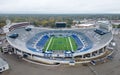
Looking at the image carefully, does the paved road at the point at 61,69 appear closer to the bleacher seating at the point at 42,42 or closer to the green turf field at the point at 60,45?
the green turf field at the point at 60,45

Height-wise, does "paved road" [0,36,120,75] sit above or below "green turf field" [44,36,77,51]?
below

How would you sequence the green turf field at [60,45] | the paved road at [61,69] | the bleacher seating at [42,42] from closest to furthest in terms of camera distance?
the paved road at [61,69]
the green turf field at [60,45]
the bleacher seating at [42,42]

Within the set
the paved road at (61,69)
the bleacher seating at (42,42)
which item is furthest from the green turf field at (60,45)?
the paved road at (61,69)

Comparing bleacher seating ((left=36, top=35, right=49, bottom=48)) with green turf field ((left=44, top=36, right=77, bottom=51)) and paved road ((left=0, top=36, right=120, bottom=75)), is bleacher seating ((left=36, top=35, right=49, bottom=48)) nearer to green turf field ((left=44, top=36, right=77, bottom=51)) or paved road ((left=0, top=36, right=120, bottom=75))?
green turf field ((left=44, top=36, right=77, bottom=51))

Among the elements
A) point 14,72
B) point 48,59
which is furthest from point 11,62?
point 48,59

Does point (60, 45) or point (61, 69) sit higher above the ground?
point (60, 45)

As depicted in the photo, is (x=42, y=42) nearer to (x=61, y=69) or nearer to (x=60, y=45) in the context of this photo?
(x=60, y=45)

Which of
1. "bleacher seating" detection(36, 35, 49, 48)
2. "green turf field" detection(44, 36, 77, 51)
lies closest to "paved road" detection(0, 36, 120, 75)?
"green turf field" detection(44, 36, 77, 51)

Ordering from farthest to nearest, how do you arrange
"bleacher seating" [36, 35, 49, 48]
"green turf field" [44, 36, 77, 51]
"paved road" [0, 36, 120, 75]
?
1. "bleacher seating" [36, 35, 49, 48]
2. "green turf field" [44, 36, 77, 51]
3. "paved road" [0, 36, 120, 75]

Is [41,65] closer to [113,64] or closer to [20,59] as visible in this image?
[20,59]

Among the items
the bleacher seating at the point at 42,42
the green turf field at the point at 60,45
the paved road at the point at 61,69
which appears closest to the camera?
the paved road at the point at 61,69

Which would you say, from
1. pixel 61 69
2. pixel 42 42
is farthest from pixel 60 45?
pixel 61 69
